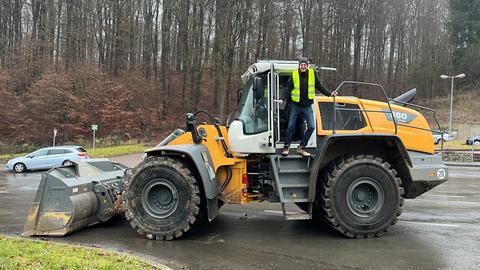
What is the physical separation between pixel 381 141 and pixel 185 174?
3.31m

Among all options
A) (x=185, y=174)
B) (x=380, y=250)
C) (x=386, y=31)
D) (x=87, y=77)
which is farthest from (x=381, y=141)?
(x=386, y=31)

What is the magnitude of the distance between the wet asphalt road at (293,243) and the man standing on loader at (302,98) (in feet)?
4.90

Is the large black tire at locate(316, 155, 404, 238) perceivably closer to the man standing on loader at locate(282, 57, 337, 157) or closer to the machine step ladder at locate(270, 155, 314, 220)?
the machine step ladder at locate(270, 155, 314, 220)

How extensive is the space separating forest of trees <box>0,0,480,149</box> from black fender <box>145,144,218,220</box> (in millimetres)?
32688

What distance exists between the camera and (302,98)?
7641 millimetres

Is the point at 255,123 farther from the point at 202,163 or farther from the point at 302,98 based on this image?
the point at 202,163

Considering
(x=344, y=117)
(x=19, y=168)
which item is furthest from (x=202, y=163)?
(x=19, y=168)

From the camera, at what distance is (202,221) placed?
909cm

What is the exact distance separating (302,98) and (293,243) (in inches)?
89.1

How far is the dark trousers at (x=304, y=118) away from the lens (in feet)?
25.3

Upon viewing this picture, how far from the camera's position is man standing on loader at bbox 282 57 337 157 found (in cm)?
763

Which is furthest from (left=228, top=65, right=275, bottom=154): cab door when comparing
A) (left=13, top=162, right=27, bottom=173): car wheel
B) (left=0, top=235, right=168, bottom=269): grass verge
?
(left=13, top=162, right=27, bottom=173): car wheel

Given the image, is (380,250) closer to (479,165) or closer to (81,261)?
(81,261)

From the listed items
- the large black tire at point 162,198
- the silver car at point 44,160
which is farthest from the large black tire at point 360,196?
the silver car at point 44,160
